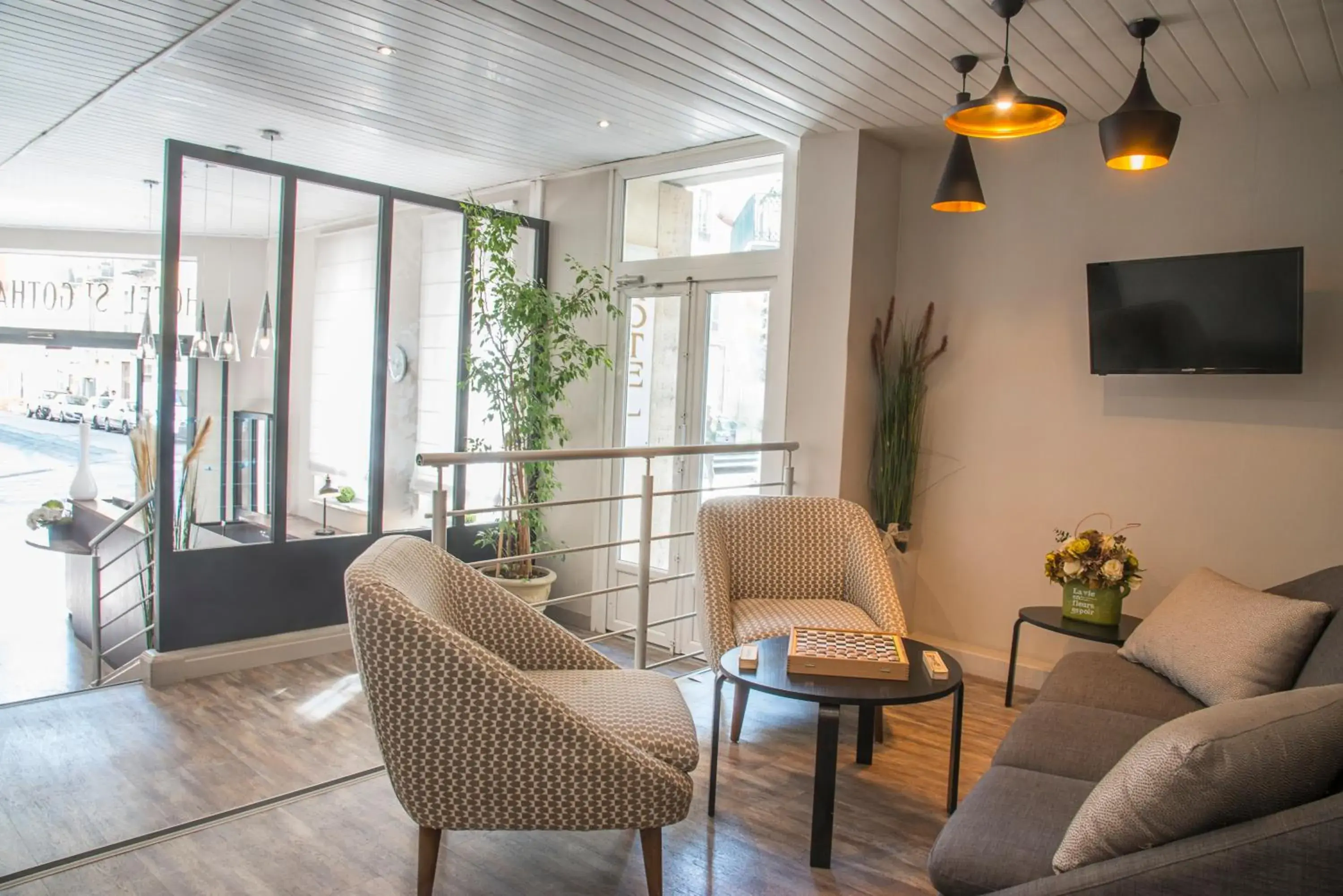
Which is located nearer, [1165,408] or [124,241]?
[1165,408]

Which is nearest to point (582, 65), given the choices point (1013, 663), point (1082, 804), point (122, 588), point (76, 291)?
point (1013, 663)

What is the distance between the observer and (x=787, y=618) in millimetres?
3334

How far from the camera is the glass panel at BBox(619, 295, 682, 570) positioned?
502 cm

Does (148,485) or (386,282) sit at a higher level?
(386,282)

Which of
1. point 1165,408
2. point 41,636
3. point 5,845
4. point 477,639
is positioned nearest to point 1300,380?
point 1165,408

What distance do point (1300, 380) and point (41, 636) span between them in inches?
269

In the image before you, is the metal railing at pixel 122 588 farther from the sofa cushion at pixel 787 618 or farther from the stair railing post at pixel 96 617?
the sofa cushion at pixel 787 618

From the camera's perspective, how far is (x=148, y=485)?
527 centimetres

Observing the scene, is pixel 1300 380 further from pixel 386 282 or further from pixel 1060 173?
pixel 386 282

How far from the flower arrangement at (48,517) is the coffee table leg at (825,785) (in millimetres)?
5923

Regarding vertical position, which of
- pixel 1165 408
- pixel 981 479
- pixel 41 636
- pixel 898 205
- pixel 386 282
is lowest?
pixel 41 636

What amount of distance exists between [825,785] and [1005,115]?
6.25ft

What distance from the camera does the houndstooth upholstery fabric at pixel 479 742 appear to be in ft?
6.35

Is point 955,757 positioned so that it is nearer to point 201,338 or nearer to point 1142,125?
point 1142,125
